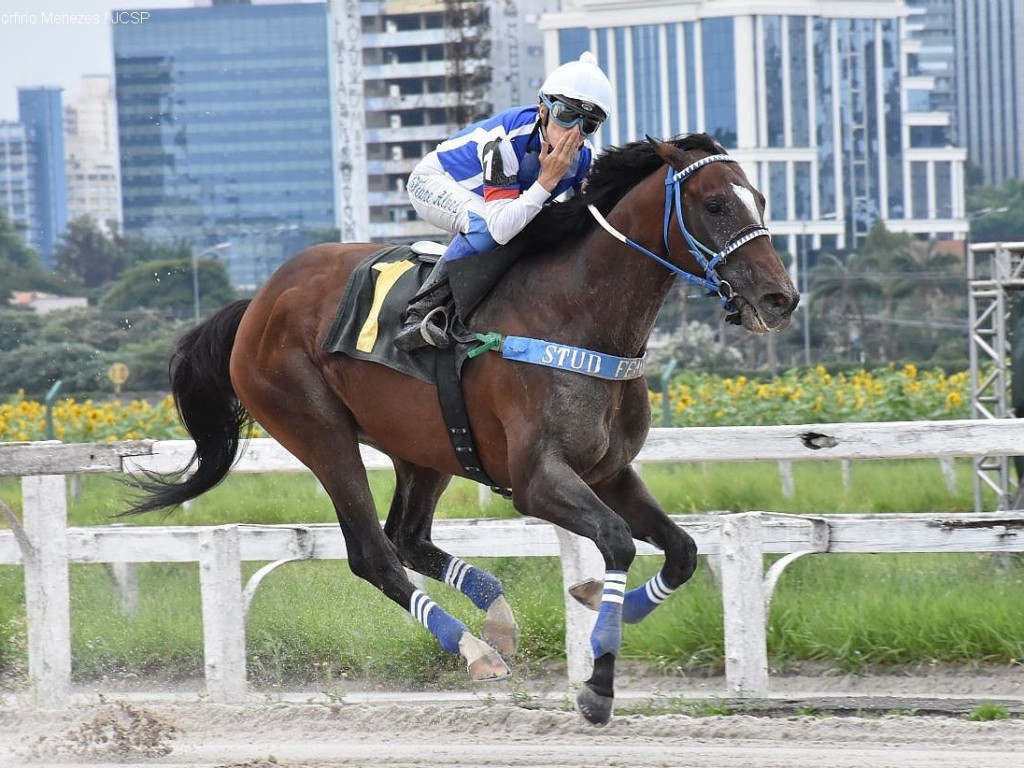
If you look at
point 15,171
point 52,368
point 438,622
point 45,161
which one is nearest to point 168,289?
point 52,368

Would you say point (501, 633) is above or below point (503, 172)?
below

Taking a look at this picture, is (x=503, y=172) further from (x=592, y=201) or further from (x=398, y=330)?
(x=398, y=330)

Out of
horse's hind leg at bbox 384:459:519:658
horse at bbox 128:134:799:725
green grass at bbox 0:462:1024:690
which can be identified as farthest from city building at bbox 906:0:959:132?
horse at bbox 128:134:799:725

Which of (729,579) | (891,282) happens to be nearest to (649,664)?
(729,579)

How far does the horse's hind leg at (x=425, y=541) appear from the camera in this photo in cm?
572

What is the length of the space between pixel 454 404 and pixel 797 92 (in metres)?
87.3

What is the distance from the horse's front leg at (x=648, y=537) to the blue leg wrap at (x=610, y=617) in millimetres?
226

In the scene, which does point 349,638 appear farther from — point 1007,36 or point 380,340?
point 1007,36

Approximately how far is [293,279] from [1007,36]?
4791 inches

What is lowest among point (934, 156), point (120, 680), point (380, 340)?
point (120, 680)

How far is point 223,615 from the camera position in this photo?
628 centimetres

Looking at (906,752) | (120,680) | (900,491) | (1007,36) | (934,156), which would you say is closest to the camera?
(906,752)

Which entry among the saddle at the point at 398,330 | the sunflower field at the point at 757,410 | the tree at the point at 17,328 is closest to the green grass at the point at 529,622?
the saddle at the point at 398,330

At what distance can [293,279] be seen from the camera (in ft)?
19.8
